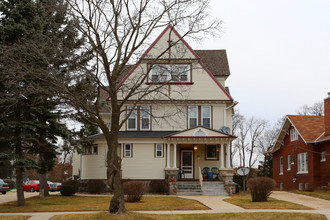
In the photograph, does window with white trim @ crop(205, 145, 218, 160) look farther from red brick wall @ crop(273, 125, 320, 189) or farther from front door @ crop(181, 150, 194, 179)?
red brick wall @ crop(273, 125, 320, 189)

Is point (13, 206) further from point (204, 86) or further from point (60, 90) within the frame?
point (204, 86)

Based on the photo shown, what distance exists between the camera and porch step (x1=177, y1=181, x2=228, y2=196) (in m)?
28.4

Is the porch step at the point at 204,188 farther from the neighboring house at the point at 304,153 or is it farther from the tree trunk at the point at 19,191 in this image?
the tree trunk at the point at 19,191

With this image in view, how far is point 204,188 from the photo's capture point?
1141 inches

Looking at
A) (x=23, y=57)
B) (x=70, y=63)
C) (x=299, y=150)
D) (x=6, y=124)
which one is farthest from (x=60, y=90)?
(x=299, y=150)

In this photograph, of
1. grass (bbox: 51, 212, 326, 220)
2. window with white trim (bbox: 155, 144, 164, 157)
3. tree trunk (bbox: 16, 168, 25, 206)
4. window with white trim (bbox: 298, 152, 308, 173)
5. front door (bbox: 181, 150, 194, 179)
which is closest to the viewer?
grass (bbox: 51, 212, 326, 220)

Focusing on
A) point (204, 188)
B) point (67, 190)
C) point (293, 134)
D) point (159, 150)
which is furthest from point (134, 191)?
point (293, 134)

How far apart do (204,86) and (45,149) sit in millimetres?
14442

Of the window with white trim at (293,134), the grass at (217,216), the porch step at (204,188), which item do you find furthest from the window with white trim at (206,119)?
the grass at (217,216)

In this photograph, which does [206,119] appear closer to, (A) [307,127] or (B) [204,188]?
(B) [204,188]

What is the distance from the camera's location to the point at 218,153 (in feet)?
106

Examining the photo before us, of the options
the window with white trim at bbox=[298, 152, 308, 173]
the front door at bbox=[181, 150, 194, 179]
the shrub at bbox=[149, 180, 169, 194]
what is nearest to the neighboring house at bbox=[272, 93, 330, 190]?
the window with white trim at bbox=[298, 152, 308, 173]

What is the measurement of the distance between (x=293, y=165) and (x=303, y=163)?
203 cm

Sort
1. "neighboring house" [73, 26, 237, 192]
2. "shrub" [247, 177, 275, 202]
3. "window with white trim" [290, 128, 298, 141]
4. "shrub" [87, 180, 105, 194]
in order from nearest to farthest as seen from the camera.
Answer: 1. "shrub" [247, 177, 275, 202]
2. "neighboring house" [73, 26, 237, 192]
3. "shrub" [87, 180, 105, 194]
4. "window with white trim" [290, 128, 298, 141]
